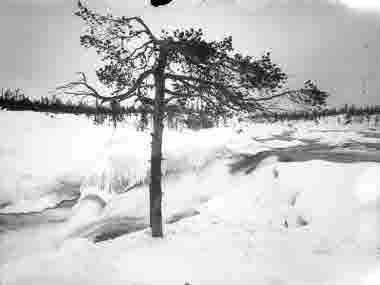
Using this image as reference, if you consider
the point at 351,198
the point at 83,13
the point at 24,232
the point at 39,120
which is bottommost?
the point at 24,232

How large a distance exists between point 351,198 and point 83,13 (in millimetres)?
7244

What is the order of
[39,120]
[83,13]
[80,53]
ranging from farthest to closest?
[39,120]
[80,53]
[83,13]

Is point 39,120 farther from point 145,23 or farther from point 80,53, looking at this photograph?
point 145,23

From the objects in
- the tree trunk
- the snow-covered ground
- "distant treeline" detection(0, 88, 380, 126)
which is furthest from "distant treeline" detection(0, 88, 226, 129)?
the snow-covered ground

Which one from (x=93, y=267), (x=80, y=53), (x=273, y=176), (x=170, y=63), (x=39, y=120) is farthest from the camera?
(x=273, y=176)

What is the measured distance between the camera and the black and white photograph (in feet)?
15.1

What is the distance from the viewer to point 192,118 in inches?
232

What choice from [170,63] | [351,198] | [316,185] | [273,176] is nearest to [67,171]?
[170,63]

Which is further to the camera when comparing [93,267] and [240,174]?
[240,174]

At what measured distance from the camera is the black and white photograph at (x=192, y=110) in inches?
181

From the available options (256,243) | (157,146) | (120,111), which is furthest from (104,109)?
(256,243)

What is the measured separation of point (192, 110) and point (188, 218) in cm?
376

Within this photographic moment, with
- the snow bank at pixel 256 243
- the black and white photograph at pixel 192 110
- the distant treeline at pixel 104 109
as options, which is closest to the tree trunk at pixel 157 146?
the black and white photograph at pixel 192 110

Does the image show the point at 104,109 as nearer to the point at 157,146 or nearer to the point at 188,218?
the point at 157,146
